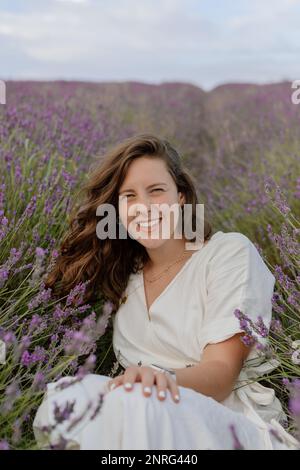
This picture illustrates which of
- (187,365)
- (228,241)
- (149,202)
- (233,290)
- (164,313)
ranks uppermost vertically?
(149,202)

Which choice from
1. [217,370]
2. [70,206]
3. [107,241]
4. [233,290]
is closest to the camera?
[217,370]

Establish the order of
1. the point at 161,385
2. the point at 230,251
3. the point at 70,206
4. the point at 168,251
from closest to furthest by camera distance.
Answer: the point at 161,385 → the point at 230,251 → the point at 168,251 → the point at 70,206

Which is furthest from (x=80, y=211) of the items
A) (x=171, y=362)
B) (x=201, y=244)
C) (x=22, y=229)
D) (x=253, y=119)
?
(x=253, y=119)

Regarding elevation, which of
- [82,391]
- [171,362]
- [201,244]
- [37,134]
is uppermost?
[37,134]

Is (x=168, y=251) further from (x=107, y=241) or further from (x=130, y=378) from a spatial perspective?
(x=130, y=378)

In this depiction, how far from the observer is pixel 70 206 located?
286cm

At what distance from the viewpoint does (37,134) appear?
4.15 metres

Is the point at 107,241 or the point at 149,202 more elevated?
the point at 149,202

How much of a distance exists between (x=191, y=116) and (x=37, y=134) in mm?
4418

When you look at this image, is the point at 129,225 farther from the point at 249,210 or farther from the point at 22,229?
the point at 249,210

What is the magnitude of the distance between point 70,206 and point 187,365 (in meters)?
1.02

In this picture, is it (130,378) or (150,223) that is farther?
(150,223)

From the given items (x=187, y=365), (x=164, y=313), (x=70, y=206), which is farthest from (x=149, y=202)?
(x=70, y=206)

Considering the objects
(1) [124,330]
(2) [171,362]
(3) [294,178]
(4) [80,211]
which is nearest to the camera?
(2) [171,362]
